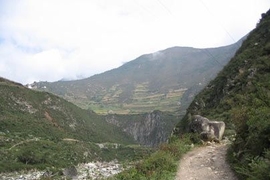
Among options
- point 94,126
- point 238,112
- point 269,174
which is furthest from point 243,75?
point 94,126

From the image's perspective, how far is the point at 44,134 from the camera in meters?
119

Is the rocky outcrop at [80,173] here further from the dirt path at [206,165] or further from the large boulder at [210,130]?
the dirt path at [206,165]

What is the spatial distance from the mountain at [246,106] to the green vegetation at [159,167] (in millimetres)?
3025

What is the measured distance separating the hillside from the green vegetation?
60.7 metres

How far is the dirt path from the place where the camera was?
16.0 m

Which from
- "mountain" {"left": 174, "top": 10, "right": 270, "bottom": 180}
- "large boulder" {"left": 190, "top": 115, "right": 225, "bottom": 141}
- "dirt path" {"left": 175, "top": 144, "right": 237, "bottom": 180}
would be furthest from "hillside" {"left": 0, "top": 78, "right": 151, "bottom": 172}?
"dirt path" {"left": 175, "top": 144, "right": 237, "bottom": 180}

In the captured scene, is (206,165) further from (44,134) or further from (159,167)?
(44,134)

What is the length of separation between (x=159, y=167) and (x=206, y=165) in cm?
244

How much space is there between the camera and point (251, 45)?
174ft

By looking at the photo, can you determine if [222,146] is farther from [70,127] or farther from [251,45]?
[70,127]

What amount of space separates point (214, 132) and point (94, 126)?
144499 mm

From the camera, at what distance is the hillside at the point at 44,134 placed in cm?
9194

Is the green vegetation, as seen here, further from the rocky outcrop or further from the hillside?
the hillside

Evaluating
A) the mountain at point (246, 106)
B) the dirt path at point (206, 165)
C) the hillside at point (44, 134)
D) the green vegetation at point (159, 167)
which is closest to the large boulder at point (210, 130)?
the mountain at point (246, 106)
